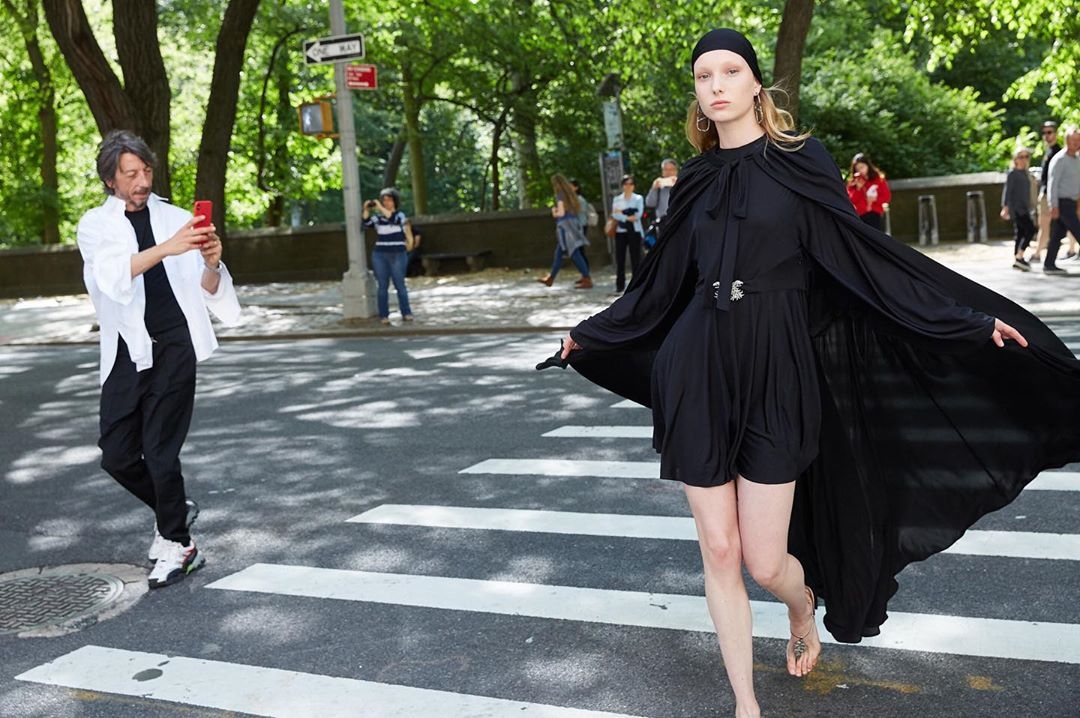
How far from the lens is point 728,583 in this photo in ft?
12.4

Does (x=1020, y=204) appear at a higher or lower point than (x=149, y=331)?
lower

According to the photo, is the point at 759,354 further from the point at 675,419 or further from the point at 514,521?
the point at 514,521

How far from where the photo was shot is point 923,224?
23.8 meters

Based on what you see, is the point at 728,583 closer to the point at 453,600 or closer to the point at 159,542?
the point at 453,600

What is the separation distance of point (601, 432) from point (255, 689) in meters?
4.61

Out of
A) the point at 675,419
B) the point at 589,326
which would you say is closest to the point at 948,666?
the point at 675,419

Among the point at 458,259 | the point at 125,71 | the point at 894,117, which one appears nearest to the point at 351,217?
the point at 125,71

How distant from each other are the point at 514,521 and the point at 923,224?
62.0ft

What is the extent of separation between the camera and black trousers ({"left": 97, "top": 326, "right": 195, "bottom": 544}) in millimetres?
5910

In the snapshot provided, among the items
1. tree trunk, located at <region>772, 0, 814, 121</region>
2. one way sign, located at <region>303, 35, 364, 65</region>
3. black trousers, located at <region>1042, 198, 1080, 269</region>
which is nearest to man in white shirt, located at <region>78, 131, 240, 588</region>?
one way sign, located at <region>303, 35, 364, 65</region>

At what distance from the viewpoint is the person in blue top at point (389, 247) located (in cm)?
1741

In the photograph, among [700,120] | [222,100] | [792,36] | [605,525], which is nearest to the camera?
[700,120]

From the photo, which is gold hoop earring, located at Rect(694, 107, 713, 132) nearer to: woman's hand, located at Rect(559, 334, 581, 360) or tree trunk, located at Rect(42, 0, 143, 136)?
woman's hand, located at Rect(559, 334, 581, 360)

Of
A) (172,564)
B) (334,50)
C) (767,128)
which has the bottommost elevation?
(172,564)
